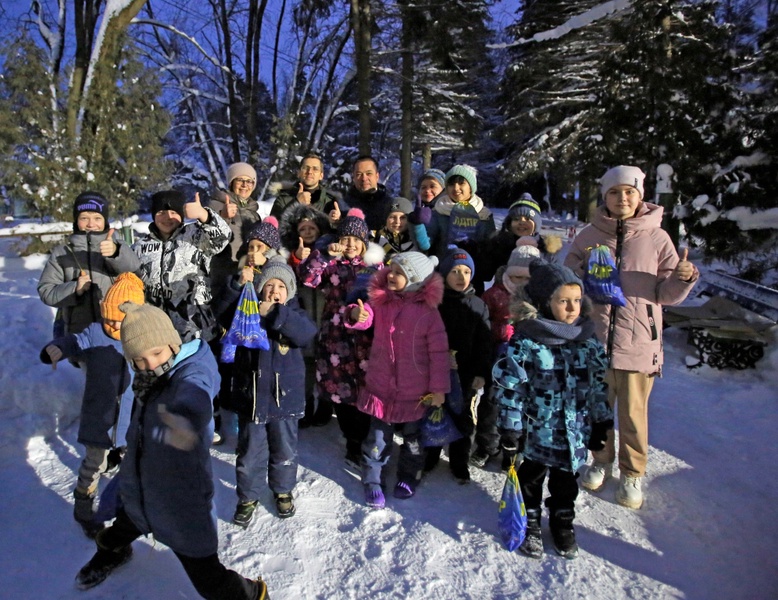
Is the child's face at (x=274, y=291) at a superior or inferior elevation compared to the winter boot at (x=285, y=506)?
superior

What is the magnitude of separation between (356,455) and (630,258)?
7.19 feet

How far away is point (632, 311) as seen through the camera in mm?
2930

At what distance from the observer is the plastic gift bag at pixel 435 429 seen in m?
2.93

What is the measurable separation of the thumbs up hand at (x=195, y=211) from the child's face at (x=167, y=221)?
7 centimetres

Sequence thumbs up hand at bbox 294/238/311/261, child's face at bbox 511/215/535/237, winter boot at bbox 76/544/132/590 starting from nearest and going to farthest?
winter boot at bbox 76/544/132/590, thumbs up hand at bbox 294/238/311/261, child's face at bbox 511/215/535/237

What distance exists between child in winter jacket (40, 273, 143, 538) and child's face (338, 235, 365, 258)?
128 centimetres

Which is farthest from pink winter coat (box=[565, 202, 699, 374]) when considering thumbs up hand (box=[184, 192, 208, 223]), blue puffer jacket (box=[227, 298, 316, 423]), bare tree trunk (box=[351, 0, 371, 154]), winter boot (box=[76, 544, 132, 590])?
bare tree trunk (box=[351, 0, 371, 154])

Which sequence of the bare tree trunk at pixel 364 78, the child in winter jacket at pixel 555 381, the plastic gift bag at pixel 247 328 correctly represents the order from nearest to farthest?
1. the child in winter jacket at pixel 555 381
2. the plastic gift bag at pixel 247 328
3. the bare tree trunk at pixel 364 78

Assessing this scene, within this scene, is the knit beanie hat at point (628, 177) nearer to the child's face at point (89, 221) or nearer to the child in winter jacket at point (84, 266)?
the child in winter jacket at point (84, 266)

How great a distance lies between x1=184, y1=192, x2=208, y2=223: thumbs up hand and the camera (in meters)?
3.03

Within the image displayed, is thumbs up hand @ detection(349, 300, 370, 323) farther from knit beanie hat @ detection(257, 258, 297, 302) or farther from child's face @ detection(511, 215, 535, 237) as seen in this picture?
child's face @ detection(511, 215, 535, 237)

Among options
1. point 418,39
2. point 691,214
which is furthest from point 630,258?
point 418,39

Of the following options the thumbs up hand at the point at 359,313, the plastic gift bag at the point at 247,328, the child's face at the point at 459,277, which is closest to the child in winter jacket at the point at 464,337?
the child's face at the point at 459,277

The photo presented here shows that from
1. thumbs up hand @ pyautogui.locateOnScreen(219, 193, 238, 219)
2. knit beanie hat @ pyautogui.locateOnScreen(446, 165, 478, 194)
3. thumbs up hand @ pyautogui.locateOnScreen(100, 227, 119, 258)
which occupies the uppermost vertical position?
knit beanie hat @ pyautogui.locateOnScreen(446, 165, 478, 194)
